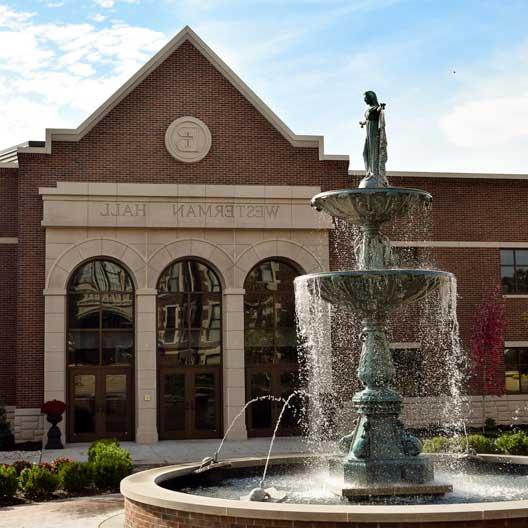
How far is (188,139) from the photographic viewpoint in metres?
29.6

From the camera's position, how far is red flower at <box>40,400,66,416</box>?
26672mm

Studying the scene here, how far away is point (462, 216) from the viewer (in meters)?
32.2

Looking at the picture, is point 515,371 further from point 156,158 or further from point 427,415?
point 156,158

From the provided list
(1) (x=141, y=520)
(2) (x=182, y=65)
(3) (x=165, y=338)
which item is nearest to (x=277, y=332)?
(3) (x=165, y=338)

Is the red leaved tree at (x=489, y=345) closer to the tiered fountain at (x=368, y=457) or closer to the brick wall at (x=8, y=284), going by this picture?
the brick wall at (x=8, y=284)

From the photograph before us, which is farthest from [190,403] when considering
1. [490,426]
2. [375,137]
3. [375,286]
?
[375,286]

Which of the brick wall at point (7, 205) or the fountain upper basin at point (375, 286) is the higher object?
the brick wall at point (7, 205)

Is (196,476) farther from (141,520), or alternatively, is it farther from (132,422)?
(132,422)

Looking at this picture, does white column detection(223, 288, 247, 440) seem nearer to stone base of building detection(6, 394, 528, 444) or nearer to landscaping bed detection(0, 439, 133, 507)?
stone base of building detection(6, 394, 528, 444)

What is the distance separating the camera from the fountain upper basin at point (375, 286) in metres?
12.2

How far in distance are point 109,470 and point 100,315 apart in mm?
11099

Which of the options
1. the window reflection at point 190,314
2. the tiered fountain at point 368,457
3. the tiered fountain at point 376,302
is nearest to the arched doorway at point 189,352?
the window reflection at point 190,314

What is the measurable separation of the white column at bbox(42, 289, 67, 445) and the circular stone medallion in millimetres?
5961

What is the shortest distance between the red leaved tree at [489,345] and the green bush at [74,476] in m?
17.1
